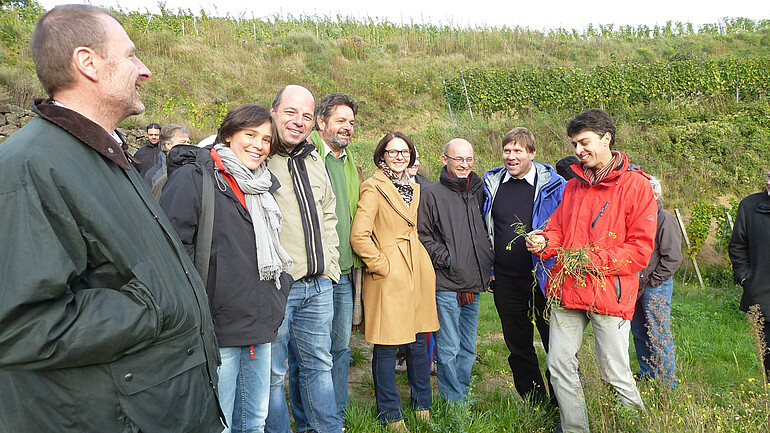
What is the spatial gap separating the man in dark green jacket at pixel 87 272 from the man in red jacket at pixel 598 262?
8.55 ft

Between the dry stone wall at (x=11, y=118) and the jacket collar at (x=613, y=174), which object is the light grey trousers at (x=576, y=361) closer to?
the jacket collar at (x=613, y=174)

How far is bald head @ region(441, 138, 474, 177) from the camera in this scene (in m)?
4.31

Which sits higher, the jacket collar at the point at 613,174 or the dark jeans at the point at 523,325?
the jacket collar at the point at 613,174

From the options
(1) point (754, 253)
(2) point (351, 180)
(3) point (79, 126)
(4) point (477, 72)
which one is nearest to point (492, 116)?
(4) point (477, 72)

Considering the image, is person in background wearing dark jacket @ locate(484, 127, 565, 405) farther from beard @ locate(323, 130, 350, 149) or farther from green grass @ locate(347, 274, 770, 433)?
beard @ locate(323, 130, 350, 149)

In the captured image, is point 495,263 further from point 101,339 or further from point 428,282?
point 101,339

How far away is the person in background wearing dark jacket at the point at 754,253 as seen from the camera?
4387 mm

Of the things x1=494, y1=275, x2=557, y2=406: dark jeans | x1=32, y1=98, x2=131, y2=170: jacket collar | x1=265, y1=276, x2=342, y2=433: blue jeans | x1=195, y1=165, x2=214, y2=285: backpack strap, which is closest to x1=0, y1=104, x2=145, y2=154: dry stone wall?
x1=265, y1=276, x2=342, y2=433: blue jeans

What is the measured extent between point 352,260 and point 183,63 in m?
18.6

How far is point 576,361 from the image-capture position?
11.5 ft

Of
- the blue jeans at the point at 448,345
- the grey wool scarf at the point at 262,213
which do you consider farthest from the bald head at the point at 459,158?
the grey wool scarf at the point at 262,213

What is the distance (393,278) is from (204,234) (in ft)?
Answer: 5.75

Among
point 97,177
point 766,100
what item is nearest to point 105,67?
point 97,177

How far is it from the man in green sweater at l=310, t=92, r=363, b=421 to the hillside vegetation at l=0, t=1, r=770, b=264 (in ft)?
28.9
